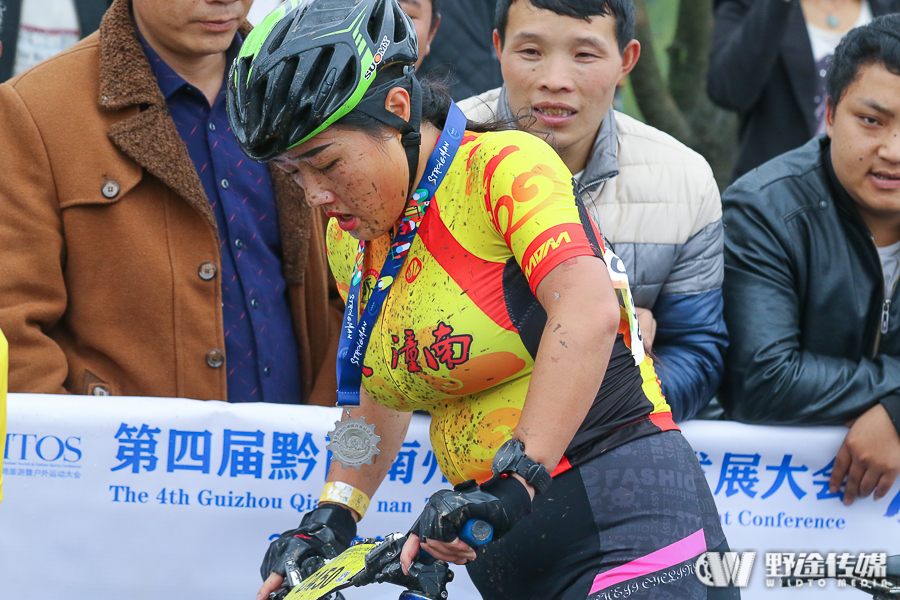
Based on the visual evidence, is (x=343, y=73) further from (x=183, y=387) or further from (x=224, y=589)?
(x=224, y=589)

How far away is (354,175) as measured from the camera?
193 cm

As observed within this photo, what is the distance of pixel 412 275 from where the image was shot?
2033 mm

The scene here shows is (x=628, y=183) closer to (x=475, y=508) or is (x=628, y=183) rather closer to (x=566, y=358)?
(x=566, y=358)

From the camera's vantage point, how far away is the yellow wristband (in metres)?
2.32

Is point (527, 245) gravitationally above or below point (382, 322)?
above

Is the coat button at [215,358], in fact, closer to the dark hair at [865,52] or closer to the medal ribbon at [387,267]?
the medal ribbon at [387,267]

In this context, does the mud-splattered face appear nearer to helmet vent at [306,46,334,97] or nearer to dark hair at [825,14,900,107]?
helmet vent at [306,46,334,97]

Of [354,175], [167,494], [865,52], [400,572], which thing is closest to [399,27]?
[354,175]

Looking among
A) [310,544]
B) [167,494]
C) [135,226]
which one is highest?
[135,226]

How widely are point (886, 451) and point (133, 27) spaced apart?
2780mm

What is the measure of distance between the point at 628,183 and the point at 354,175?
1.61 metres

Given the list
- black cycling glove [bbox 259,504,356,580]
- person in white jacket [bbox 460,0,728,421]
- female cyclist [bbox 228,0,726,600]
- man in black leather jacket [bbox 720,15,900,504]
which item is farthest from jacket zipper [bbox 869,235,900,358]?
black cycling glove [bbox 259,504,356,580]

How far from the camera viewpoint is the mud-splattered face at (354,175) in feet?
6.25

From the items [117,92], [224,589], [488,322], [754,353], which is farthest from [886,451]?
[117,92]
